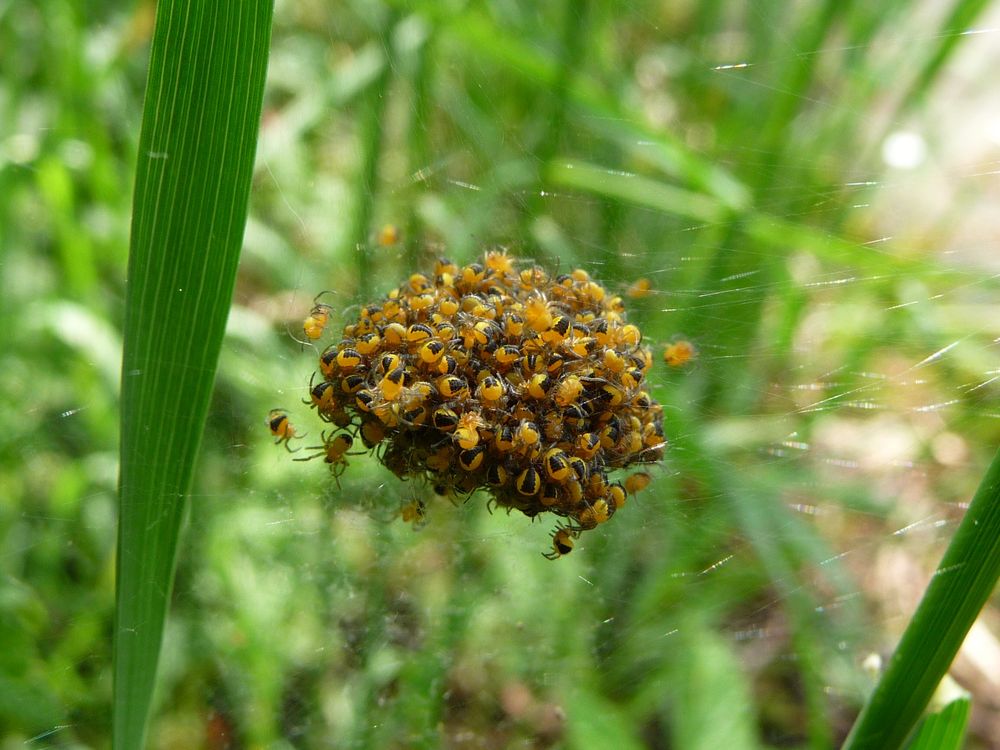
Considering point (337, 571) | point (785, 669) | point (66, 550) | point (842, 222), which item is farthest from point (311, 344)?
point (785, 669)

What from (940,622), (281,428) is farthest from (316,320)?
(940,622)

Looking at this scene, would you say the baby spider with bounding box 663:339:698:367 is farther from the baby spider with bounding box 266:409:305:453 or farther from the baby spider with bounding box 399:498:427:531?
the baby spider with bounding box 266:409:305:453

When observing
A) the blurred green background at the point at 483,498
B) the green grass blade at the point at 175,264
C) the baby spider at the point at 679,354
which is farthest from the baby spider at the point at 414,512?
the baby spider at the point at 679,354

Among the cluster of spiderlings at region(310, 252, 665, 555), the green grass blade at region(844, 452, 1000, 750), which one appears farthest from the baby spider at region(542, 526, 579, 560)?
the green grass blade at region(844, 452, 1000, 750)

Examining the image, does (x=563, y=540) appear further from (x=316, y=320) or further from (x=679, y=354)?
(x=316, y=320)

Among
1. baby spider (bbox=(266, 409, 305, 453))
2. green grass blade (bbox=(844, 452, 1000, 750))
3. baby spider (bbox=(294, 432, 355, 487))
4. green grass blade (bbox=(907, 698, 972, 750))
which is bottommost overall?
green grass blade (bbox=(907, 698, 972, 750))

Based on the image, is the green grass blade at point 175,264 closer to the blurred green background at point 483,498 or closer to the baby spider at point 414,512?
the blurred green background at point 483,498

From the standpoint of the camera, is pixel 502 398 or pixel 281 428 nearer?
pixel 502 398
